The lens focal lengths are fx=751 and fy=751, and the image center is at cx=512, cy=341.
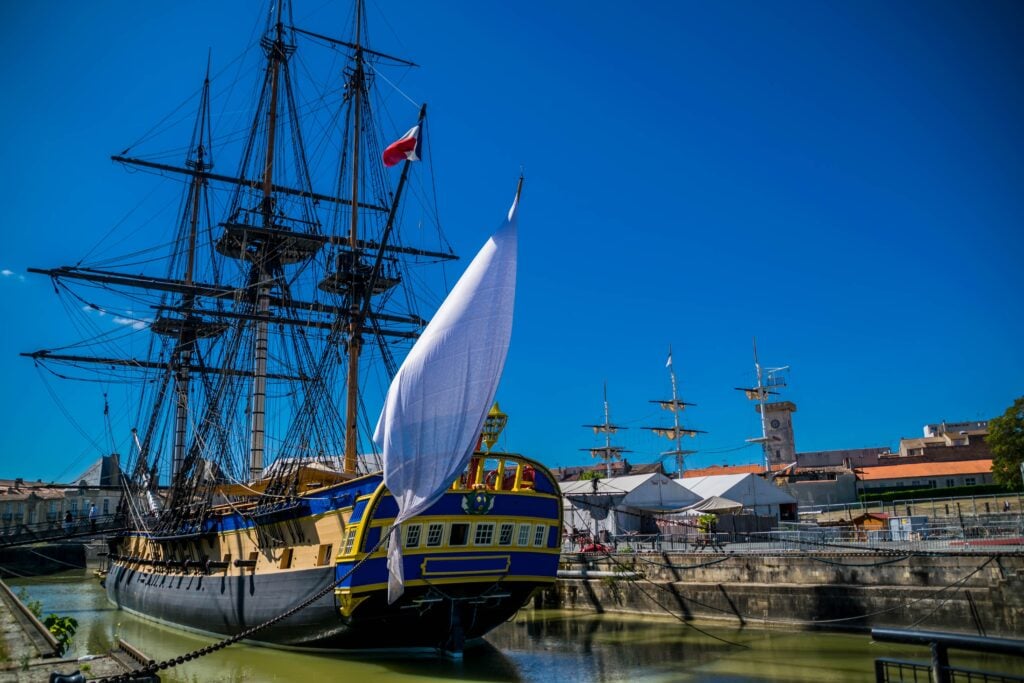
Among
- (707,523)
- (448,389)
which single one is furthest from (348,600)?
(707,523)

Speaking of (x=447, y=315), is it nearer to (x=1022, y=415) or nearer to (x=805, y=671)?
(x=805, y=671)

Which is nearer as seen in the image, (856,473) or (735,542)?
(735,542)

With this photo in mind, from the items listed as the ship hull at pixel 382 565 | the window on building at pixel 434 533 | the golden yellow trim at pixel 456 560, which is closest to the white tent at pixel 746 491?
the ship hull at pixel 382 565

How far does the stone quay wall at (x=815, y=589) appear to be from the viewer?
62.4 feet

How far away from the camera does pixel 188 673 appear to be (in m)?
19.0

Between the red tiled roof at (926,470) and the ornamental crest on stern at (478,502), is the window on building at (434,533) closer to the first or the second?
the ornamental crest on stern at (478,502)

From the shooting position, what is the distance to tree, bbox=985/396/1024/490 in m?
38.0

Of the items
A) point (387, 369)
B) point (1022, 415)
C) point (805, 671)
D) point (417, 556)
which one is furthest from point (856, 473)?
point (417, 556)

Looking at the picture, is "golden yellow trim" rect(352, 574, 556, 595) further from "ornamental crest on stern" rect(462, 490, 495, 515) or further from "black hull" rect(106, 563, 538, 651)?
"ornamental crest on stern" rect(462, 490, 495, 515)

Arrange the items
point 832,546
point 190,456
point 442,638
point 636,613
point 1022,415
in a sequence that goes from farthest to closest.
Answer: point 1022,415, point 190,456, point 636,613, point 832,546, point 442,638

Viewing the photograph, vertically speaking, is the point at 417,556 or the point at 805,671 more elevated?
the point at 417,556

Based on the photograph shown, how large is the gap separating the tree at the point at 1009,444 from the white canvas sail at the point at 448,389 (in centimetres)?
3418

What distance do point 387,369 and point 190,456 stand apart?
8783 millimetres

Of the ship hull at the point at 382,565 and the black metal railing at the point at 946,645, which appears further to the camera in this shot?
the ship hull at the point at 382,565
